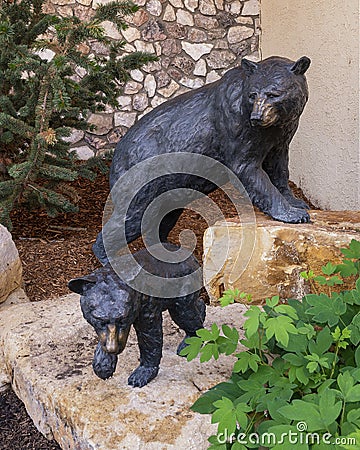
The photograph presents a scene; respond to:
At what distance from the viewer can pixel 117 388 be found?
1.81m

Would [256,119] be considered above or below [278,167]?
above

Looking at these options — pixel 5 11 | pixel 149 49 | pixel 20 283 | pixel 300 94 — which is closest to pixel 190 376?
pixel 300 94

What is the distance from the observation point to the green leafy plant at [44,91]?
3090mm

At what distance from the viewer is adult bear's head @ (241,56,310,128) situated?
6.62 ft

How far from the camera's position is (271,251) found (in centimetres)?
245

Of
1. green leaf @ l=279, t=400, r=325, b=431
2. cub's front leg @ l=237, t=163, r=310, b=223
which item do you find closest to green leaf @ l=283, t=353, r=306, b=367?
green leaf @ l=279, t=400, r=325, b=431

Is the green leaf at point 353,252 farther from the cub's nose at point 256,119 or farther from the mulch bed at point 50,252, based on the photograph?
the mulch bed at point 50,252

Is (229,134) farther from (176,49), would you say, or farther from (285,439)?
(176,49)

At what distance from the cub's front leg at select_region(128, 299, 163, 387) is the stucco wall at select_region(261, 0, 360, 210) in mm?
2643

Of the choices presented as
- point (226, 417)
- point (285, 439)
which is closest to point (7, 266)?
point (226, 417)

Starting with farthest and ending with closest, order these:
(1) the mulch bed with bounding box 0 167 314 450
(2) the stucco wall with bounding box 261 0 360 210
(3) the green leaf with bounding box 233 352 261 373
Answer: (2) the stucco wall with bounding box 261 0 360 210 < (1) the mulch bed with bounding box 0 167 314 450 < (3) the green leaf with bounding box 233 352 261 373

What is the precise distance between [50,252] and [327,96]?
247cm

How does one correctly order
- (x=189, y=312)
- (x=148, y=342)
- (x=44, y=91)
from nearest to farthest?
1. (x=148, y=342)
2. (x=189, y=312)
3. (x=44, y=91)

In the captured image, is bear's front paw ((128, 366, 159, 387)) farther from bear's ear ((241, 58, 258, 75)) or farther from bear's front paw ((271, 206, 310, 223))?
bear's ear ((241, 58, 258, 75))
